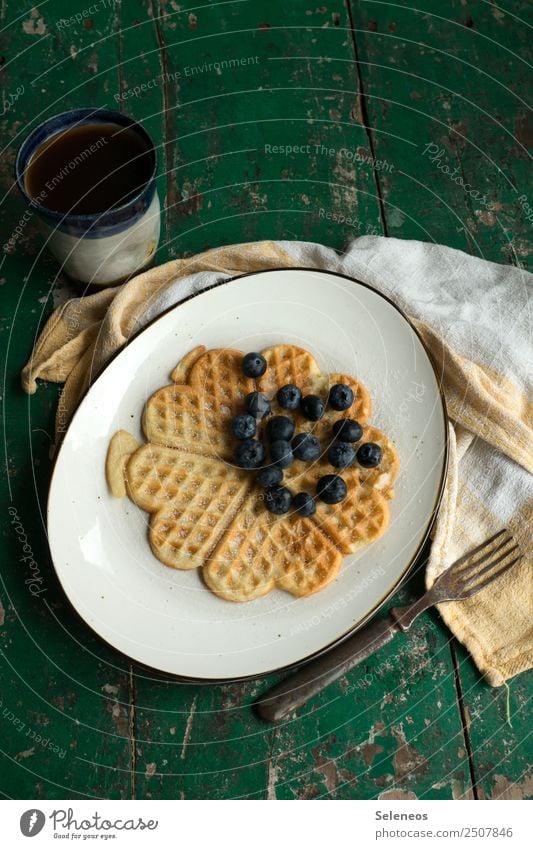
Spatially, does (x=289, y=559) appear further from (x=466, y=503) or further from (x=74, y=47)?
(x=74, y=47)

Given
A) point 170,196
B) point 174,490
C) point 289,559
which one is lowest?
point 289,559

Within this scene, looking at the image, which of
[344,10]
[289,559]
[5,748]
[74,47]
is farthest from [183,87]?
[5,748]

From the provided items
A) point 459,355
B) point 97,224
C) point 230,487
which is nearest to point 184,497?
point 230,487

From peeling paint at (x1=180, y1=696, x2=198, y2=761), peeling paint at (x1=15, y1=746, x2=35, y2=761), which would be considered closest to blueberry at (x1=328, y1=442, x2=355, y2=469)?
peeling paint at (x1=180, y1=696, x2=198, y2=761)

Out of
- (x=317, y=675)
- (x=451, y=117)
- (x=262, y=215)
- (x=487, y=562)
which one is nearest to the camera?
(x=317, y=675)

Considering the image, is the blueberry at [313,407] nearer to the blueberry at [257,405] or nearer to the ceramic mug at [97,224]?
the blueberry at [257,405]

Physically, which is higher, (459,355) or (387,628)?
(459,355)

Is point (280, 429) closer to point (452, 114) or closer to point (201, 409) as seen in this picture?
point (201, 409)
